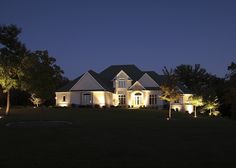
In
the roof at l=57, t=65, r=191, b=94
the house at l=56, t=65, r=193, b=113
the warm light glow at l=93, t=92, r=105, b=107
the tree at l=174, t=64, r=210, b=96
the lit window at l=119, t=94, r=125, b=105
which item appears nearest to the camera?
the warm light glow at l=93, t=92, r=105, b=107

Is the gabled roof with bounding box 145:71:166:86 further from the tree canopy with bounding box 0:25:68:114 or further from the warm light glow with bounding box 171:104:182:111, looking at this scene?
the tree canopy with bounding box 0:25:68:114

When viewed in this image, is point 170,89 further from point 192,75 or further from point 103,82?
point 192,75

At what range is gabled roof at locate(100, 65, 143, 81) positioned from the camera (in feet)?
243

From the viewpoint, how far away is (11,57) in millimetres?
51125

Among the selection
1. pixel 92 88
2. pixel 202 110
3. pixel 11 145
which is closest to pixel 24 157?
pixel 11 145

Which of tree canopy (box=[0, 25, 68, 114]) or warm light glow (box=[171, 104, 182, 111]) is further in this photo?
warm light glow (box=[171, 104, 182, 111])

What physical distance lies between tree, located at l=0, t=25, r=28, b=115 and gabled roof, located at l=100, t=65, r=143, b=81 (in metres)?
24.5

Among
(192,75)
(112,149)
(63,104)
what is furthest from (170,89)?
(192,75)

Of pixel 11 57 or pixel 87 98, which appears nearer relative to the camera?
pixel 11 57

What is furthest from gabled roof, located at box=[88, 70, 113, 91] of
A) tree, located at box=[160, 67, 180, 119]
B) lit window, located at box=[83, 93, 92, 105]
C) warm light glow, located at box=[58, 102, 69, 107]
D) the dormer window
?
tree, located at box=[160, 67, 180, 119]

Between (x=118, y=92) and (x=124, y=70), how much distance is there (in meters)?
6.94

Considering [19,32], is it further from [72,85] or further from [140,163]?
[140,163]

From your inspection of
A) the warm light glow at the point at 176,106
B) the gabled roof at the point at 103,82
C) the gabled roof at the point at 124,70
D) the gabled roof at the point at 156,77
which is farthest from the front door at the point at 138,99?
the warm light glow at the point at 176,106

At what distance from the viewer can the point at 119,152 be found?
64.2 ft
